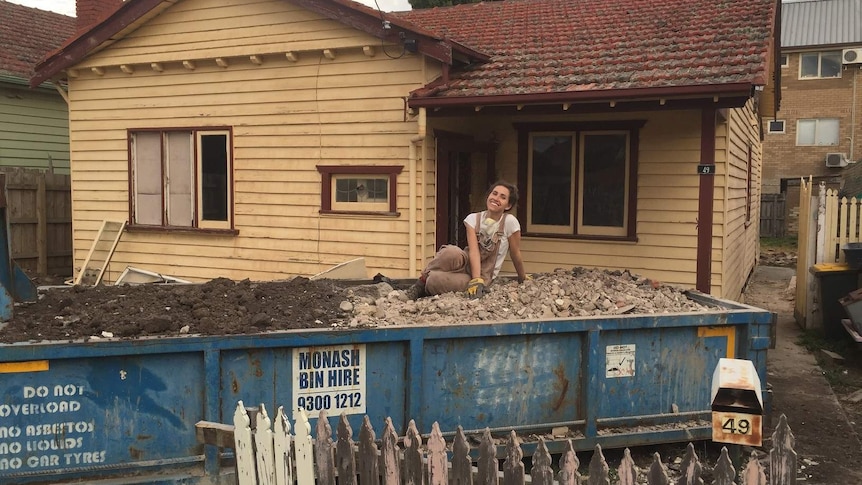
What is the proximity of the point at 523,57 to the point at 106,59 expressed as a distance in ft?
21.9

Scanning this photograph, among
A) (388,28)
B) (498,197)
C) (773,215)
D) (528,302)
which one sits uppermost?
(388,28)

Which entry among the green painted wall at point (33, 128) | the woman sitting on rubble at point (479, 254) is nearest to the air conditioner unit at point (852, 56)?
the green painted wall at point (33, 128)

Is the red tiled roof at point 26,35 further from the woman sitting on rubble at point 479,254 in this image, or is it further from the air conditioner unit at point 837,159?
the air conditioner unit at point 837,159

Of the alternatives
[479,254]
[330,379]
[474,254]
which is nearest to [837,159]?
[479,254]

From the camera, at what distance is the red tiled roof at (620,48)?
7.88m

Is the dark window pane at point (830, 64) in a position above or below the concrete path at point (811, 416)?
above

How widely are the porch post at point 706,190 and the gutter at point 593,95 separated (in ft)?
1.80

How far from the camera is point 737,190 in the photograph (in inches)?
436

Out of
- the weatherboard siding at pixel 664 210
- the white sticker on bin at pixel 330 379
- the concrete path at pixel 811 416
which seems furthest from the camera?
the weatherboard siding at pixel 664 210

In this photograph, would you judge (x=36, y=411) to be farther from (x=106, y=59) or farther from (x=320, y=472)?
(x=106, y=59)

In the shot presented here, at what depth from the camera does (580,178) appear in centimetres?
955

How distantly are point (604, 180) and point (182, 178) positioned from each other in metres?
6.43

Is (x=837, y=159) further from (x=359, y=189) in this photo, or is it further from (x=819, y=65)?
(x=359, y=189)

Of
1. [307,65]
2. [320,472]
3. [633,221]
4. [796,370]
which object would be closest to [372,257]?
[307,65]
